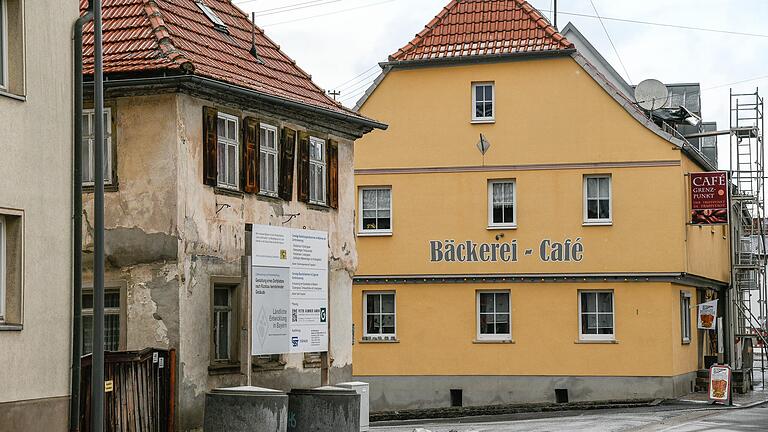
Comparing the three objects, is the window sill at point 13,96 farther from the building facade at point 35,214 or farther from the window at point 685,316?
the window at point 685,316

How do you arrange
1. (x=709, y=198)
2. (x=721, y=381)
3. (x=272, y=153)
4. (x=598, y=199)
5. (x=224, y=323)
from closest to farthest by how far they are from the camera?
(x=224, y=323) < (x=272, y=153) < (x=721, y=381) < (x=709, y=198) < (x=598, y=199)

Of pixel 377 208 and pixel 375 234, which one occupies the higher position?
pixel 377 208

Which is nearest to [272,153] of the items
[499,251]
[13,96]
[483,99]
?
[13,96]

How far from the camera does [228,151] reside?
2464 centimetres

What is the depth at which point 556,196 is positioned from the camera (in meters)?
38.7

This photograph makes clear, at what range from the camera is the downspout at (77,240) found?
58.3ft

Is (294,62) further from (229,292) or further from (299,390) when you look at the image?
(299,390)

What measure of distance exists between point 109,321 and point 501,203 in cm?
1796

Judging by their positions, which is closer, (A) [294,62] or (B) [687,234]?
(A) [294,62]

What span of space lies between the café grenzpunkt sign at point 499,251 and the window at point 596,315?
3.78 ft

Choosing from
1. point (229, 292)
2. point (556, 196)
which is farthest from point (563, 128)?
point (229, 292)

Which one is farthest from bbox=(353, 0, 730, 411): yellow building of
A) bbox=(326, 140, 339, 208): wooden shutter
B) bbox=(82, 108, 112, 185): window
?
bbox=(82, 108, 112, 185): window

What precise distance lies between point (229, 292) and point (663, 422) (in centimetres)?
1112

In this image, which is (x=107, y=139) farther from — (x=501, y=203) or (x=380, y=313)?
(x=501, y=203)
